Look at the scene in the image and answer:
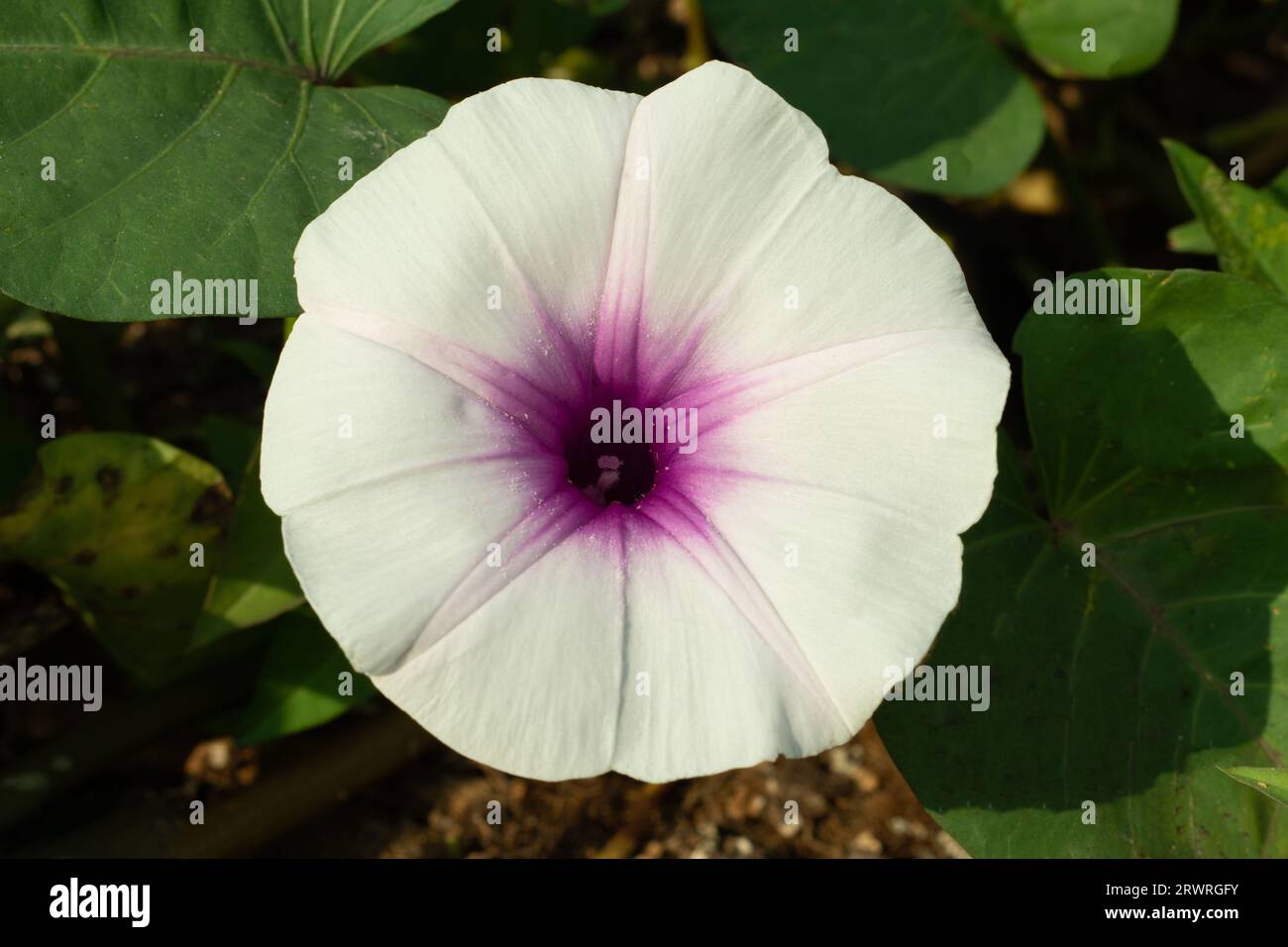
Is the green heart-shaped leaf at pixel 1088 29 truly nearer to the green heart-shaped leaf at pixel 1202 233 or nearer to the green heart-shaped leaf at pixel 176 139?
the green heart-shaped leaf at pixel 1202 233

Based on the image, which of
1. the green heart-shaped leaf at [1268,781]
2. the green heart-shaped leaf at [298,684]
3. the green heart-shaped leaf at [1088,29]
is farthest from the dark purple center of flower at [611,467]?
the green heart-shaped leaf at [1088,29]

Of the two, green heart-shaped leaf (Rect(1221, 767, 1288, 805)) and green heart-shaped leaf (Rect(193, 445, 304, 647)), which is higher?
green heart-shaped leaf (Rect(193, 445, 304, 647))

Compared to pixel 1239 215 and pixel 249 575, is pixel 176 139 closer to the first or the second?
pixel 249 575

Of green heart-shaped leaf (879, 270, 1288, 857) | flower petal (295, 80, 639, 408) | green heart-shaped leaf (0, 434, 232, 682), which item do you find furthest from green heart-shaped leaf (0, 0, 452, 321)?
green heart-shaped leaf (879, 270, 1288, 857)

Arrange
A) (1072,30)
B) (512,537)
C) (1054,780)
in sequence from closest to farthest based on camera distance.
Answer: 1. (512,537)
2. (1054,780)
3. (1072,30)

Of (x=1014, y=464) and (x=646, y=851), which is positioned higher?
(x=1014, y=464)

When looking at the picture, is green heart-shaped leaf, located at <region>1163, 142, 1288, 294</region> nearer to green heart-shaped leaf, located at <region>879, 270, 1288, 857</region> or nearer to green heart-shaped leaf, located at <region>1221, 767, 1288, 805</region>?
green heart-shaped leaf, located at <region>879, 270, 1288, 857</region>

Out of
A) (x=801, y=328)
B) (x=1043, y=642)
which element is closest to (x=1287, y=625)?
(x=1043, y=642)

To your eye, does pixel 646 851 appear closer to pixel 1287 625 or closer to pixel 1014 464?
pixel 1014 464
